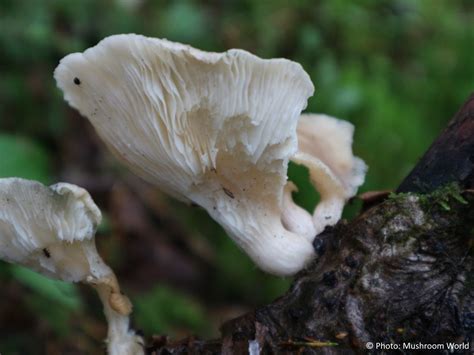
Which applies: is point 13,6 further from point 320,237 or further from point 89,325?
point 320,237

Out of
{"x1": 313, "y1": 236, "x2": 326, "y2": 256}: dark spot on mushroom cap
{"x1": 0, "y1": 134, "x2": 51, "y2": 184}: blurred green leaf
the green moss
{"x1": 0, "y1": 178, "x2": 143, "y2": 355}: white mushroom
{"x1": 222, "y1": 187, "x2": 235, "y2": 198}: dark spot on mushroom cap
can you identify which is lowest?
{"x1": 0, "y1": 178, "x2": 143, "y2": 355}: white mushroom

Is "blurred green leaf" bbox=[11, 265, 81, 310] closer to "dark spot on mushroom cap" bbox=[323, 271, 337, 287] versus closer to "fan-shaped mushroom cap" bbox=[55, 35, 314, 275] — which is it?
"fan-shaped mushroom cap" bbox=[55, 35, 314, 275]

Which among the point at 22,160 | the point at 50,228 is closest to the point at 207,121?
the point at 50,228

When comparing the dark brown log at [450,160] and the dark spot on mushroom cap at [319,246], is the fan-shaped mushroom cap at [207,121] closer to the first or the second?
the dark spot on mushroom cap at [319,246]

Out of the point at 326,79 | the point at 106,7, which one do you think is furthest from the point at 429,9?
the point at 106,7

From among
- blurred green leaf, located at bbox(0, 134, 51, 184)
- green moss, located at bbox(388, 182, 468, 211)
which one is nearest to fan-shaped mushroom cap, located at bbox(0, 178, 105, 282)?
green moss, located at bbox(388, 182, 468, 211)

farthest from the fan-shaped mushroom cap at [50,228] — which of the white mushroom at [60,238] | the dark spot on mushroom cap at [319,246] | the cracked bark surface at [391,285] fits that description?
the dark spot on mushroom cap at [319,246]
